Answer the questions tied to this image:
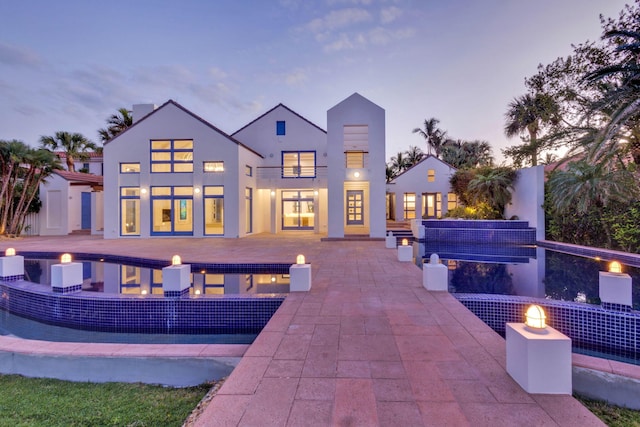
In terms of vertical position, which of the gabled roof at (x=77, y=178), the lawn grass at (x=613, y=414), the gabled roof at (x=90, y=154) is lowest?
the lawn grass at (x=613, y=414)

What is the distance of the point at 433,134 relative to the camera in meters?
32.7

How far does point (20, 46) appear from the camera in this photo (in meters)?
19.5

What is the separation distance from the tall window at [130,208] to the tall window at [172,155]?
1558 millimetres

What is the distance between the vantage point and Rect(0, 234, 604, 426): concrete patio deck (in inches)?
77.2

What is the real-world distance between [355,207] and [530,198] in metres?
8.16

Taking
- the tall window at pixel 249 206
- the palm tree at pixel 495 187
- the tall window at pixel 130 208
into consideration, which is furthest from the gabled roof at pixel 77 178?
the palm tree at pixel 495 187

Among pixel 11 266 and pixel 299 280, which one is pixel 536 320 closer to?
pixel 299 280

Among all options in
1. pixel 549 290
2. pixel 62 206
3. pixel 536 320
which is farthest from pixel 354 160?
pixel 62 206

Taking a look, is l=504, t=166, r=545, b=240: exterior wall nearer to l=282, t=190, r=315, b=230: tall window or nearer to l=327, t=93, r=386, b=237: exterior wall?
l=327, t=93, r=386, b=237: exterior wall

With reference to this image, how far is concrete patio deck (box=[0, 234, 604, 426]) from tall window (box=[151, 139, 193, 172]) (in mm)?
12577

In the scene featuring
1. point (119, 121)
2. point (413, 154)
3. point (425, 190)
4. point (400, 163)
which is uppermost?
point (119, 121)

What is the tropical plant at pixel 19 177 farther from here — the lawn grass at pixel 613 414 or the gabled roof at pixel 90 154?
the lawn grass at pixel 613 414

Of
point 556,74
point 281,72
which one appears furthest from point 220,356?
point 281,72

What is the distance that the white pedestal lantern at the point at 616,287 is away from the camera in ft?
12.9
